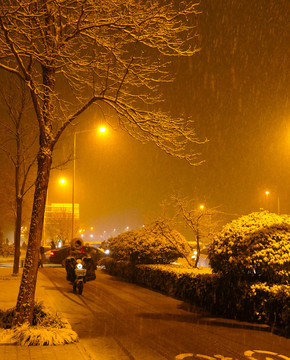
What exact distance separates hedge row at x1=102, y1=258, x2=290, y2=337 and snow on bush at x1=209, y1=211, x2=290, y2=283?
13.8 inches

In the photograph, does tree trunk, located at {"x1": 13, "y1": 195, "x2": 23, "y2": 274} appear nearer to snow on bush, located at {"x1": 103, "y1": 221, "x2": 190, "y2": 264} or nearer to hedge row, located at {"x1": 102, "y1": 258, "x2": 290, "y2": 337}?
snow on bush, located at {"x1": 103, "y1": 221, "x2": 190, "y2": 264}

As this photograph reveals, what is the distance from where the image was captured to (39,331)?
8.04m

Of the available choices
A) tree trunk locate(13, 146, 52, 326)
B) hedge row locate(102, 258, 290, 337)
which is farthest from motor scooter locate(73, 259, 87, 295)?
tree trunk locate(13, 146, 52, 326)

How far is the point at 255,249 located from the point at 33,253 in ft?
16.9

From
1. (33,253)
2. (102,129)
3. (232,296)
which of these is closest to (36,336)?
(33,253)

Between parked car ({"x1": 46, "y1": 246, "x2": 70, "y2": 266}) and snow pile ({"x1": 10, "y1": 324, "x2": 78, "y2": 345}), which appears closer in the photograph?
snow pile ({"x1": 10, "y1": 324, "x2": 78, "y2": 345})

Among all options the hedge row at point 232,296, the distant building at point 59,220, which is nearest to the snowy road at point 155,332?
the hedge row at point 232,296

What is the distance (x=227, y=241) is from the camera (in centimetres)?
1199

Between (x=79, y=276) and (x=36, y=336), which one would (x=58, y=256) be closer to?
(x=79, y=276)

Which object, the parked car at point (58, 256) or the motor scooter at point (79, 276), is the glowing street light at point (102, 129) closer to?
the parked car at point (58, 256)

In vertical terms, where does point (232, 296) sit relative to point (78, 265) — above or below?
below

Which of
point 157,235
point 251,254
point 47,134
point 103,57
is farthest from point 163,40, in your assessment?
point 157,235

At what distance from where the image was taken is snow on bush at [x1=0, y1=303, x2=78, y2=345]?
784 cm

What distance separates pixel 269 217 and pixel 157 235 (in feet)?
30.5
